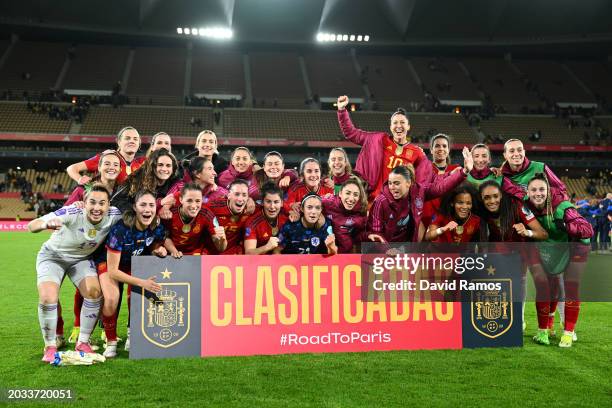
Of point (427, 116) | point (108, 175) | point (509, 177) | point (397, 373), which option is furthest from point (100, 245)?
point (427, 116)

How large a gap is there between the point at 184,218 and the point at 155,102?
37354mm

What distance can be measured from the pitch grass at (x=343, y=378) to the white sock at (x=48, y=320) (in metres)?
0.23

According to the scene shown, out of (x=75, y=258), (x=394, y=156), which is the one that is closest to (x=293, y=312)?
(x=75, y=258)

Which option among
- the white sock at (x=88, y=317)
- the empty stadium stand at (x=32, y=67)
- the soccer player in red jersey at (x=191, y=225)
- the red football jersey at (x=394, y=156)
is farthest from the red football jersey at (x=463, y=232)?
the empty stadium stand at (x=32, y=67)

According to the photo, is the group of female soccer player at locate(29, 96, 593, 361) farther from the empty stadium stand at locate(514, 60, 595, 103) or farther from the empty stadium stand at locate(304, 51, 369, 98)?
the empty stadium stand at locate(514, 60, 595, 103)

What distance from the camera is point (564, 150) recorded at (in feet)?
125

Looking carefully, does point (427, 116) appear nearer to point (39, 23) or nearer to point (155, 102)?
point (155, 102)

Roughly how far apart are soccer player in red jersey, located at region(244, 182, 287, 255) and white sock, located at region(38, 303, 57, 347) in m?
1.89

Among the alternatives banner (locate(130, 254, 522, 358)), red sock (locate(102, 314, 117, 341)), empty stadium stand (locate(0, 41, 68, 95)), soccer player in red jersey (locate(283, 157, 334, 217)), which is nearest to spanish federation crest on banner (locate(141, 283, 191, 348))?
banner (locate(130, 254, 522, 358))

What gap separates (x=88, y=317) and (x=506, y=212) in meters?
4.37

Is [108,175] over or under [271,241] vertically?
over

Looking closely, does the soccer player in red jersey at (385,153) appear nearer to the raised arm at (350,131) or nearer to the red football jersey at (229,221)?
the raised arm at (350,131)

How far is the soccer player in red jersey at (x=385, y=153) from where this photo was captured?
6418 millimetres

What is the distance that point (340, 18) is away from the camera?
134ft
